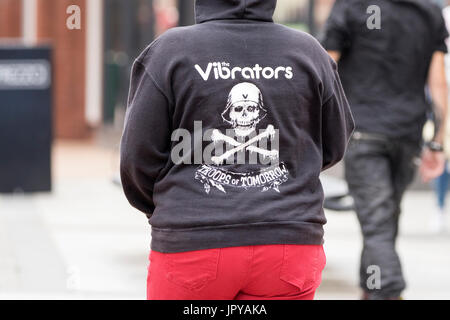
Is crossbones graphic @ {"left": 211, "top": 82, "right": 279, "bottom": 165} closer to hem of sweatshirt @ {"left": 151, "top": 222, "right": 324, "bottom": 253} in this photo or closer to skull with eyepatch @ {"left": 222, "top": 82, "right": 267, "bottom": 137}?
skull with eyepatch @ {"left": 222, "top": 82, "right": 267, "bottom": 137}

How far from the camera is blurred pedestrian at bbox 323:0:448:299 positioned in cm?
540

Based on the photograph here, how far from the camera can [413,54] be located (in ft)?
18.1

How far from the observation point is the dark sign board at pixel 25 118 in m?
10.3

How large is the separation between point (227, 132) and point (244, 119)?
62 mm

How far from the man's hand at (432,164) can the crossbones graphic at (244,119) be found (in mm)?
2646

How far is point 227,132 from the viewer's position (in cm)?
307

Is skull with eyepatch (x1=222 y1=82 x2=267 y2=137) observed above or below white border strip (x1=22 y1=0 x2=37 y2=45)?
above

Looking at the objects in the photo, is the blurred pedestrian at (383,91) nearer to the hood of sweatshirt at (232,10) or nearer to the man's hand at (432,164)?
the man's hand at (432,164)

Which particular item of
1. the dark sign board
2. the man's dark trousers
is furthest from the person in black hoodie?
the dark sign board

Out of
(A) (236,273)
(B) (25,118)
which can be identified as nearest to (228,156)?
(A) (236,273)

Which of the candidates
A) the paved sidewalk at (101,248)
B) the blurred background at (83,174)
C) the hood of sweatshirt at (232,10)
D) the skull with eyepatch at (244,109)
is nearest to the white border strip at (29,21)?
the blurred background at (83,174)

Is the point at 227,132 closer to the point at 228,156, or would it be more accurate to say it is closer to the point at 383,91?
the point at 228,156

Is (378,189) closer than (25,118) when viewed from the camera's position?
Yes

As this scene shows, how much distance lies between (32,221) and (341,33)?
428 cm
